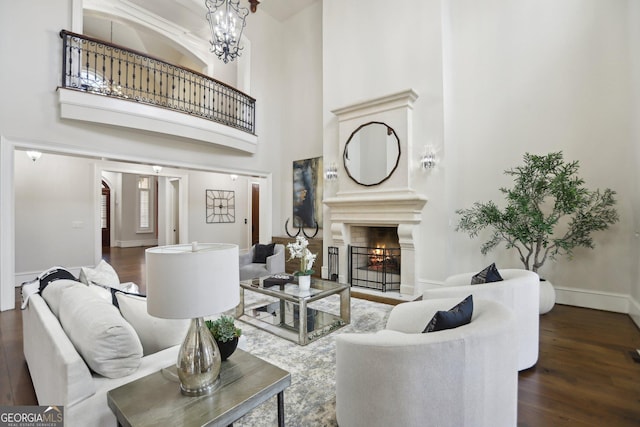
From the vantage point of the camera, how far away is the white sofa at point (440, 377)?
1.38 meters

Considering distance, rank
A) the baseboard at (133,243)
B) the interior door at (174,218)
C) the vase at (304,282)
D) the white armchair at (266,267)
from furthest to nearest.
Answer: the baseboard at (133,243)
the interior door at (174,218)
the white armchair at (266,267)
the vase at (304,282)

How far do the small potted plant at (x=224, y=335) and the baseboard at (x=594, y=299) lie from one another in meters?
4.65

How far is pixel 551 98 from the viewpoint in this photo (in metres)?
4.16

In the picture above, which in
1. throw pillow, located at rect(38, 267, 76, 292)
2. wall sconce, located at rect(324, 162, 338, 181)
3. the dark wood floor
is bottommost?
the dark wood floor

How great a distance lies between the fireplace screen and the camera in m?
5.18

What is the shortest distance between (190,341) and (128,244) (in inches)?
444

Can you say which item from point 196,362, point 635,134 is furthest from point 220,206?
point 635,134

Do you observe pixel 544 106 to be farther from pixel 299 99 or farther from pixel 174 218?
pixel 174 218

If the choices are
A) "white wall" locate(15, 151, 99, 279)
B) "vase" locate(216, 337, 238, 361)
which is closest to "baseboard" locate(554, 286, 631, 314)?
"vase" locate(216, 337, 238, 361)

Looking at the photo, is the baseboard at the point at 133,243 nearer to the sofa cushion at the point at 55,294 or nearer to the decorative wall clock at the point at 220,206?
the decorative wall clock at the point at 220,206

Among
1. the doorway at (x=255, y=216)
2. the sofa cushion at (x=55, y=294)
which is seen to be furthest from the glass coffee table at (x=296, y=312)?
the doorway at (x=255, y=216)

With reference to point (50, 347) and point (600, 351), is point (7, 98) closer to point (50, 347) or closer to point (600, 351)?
point (50, 347)

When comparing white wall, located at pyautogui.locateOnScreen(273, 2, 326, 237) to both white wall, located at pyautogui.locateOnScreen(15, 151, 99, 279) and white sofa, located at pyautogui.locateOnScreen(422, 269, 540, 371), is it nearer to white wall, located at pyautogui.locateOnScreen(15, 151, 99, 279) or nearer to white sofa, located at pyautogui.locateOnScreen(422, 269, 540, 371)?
white wall, located at pyautogui.locateOnScreen(15, 151, 99, 279)

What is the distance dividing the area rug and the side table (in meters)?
0.54
